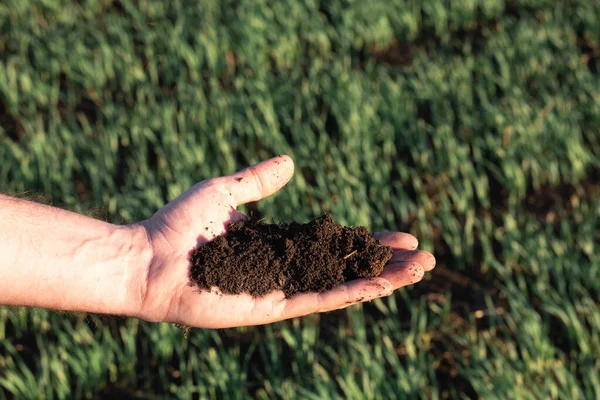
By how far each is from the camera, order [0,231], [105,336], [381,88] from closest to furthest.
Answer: [0,231], [105,336], [381,88]

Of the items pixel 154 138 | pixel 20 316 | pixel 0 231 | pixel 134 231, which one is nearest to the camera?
pixel 0 231

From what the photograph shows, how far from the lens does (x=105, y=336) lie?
2.96 meters

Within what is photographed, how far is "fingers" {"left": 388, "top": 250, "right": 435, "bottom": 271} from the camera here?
2.42 meters

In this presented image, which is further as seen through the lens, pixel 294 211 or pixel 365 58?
pixel 365 58

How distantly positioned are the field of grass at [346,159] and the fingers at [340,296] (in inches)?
20.4

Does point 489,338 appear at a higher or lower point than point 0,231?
lower

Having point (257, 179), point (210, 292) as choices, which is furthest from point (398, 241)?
point (210, 292)

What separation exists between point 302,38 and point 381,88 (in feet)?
3.08

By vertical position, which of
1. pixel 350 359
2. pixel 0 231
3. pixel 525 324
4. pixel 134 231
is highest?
pixel 0 231

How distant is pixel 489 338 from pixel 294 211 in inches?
44.5

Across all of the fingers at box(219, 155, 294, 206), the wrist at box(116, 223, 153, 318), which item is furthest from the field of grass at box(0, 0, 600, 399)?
the fingers at box(219, 155, 294, 206)

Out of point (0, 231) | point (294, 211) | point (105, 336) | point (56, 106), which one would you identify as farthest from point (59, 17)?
point (0, 231)

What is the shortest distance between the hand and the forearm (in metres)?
0.06

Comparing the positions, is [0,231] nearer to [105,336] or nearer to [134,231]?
[134,231]
